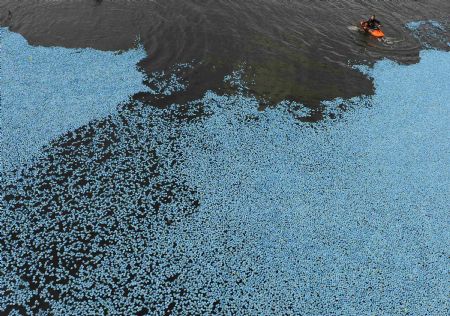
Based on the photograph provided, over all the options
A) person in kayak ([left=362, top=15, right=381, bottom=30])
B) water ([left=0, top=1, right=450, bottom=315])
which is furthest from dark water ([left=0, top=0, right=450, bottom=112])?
person in kayak ([left=362, top=15, right=381, bottom=30])

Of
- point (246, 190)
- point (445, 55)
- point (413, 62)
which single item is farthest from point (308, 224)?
point (445, 55)

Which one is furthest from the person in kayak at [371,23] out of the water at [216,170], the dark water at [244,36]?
the water at [216,170]

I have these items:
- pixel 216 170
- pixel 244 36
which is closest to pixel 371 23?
pixel 244 36

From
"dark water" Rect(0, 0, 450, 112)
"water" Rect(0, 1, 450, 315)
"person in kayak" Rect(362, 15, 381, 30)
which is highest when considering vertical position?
"person in kayak" Rect(362, 15, 381, 30)

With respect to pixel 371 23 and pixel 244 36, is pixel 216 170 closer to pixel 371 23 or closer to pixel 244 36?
pixel 244 36

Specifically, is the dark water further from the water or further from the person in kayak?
the person in kayak

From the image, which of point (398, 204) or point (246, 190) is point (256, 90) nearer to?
point (246, 190)

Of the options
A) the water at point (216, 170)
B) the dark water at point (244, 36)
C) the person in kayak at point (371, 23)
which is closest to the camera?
the water at point (216, 170)

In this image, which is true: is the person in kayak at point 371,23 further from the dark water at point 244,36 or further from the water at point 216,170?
the water at point 216,170
